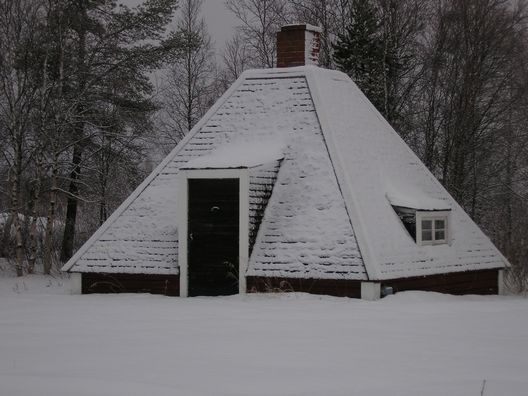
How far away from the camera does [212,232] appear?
1430cm

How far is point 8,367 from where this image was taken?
7430 mm

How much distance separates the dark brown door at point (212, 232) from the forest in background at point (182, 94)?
6962mm

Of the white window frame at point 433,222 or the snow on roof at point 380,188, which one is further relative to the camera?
the white window frame at point 433,222

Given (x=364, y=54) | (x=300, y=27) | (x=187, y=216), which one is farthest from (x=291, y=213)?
(x=364, y=54)

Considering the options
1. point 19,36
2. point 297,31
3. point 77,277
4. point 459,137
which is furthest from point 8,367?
point 459,137

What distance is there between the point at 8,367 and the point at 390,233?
26.7 ft

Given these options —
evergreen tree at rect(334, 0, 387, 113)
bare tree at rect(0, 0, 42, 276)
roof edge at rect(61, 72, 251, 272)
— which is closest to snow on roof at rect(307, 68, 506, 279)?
roof edge at rect(61, 72, 251, 272)

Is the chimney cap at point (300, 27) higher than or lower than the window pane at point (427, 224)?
higher

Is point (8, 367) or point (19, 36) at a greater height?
Result: point (19, 36)

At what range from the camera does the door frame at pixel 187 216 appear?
1384cm

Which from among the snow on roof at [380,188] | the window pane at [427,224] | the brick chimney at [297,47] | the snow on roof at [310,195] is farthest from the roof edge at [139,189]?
the window pane at [427,224]

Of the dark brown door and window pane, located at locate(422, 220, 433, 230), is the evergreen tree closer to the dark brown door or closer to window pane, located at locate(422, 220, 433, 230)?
window pane, located at locate(422, 220, 433, 230)

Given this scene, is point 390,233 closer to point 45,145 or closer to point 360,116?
point 360,116

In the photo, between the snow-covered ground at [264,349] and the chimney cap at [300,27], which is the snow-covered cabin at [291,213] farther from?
the snow-covered ground at [264,349]
